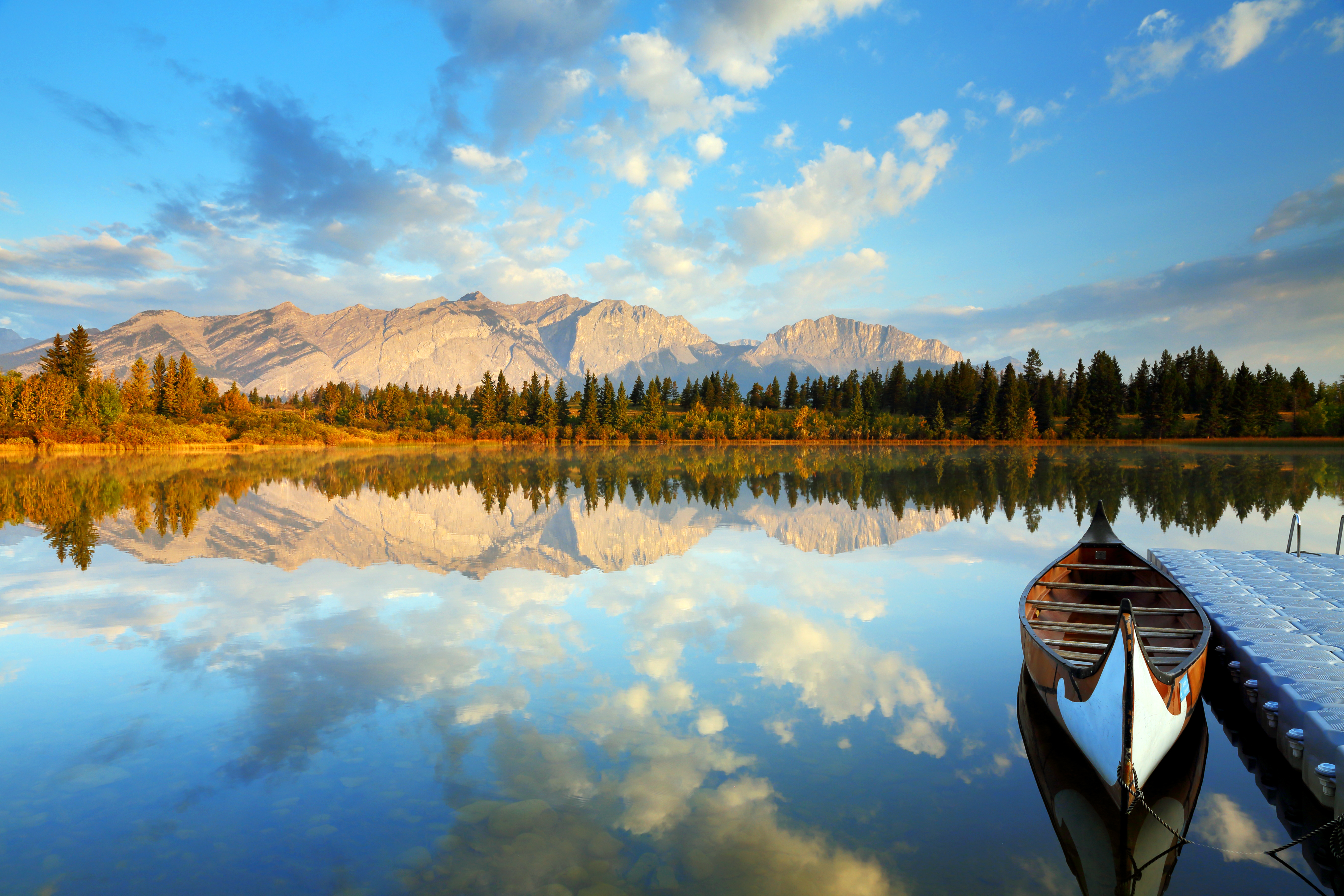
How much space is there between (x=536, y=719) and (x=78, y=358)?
332ft

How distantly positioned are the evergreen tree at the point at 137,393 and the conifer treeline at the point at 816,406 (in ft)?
0.77

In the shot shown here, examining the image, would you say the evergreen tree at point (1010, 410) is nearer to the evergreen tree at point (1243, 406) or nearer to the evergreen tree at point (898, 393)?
the evergreen tree at point (898, 393)

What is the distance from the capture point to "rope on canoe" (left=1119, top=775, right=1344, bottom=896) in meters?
5.12

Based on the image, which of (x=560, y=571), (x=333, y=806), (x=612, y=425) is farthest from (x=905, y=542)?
(x=612, y=425)

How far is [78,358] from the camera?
259ft

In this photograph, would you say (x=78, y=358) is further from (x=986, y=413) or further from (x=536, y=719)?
(x=986, y=413)

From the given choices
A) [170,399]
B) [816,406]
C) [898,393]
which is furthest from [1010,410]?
[170,399]

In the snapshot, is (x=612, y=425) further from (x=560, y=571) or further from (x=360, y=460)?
(x=560, y=571)

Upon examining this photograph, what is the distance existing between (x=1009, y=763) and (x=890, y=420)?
108891mm

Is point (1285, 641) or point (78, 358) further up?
point (78, 358)

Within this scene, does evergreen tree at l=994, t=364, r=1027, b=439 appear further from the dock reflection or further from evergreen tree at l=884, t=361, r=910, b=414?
the dock reflection

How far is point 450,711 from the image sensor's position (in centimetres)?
767

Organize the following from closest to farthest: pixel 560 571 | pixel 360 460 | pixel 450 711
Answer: pixel 450 711, pixel 560 571, pixel 360 460

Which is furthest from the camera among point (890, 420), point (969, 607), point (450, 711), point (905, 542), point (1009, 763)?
point (890, 420)
